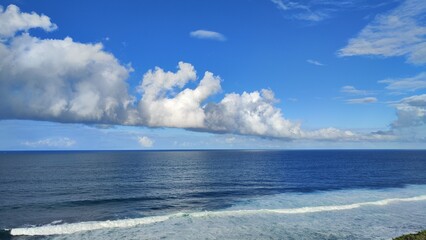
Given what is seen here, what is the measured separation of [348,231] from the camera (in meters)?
44.3

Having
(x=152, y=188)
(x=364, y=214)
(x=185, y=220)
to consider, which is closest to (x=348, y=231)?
(x=364, y=214)

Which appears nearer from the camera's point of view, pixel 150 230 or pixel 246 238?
pixel 246 238

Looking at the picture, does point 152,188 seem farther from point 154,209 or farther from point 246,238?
point 246,238

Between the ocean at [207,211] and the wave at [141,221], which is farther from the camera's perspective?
the wave at [141,221]

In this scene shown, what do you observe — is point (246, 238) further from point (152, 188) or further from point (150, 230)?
point (152, 188)

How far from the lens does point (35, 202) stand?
6350 centimetres

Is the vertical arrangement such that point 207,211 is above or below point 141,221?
above

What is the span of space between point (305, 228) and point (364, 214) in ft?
47.9

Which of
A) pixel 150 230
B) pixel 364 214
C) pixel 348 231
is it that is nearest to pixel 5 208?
pixel 150 230

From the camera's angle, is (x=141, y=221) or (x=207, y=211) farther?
(x=207, y=211)

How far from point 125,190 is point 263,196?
32.3 m

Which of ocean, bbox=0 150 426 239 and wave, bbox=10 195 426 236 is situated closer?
ocean, bbox=0 150 426 239

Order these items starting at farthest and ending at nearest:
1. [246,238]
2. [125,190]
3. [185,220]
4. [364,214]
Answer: [125,190] → [364,214] → [185,220] → [246,238]

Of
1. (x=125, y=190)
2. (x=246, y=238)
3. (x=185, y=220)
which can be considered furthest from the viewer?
(x=125, y=190)
